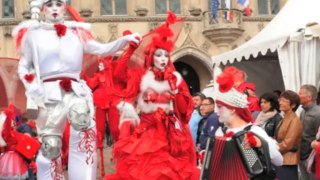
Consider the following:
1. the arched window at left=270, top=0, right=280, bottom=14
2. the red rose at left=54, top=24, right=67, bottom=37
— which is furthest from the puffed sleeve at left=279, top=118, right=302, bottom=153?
the arched window at left=270, top=0, right=280, bottom=14

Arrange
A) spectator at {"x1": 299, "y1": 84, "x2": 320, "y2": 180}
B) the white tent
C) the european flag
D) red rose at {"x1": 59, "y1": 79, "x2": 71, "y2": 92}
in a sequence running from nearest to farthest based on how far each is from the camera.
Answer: red rose at {"x1": 59, "y1": 79, "x2": 71, "y2": 92} → spectator at {"x1": 299, "y1": 84, "x2": 320, "y2": 180} → the white tent → the european flag

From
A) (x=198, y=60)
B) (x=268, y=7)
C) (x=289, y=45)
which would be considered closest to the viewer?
(x=289, y=45)

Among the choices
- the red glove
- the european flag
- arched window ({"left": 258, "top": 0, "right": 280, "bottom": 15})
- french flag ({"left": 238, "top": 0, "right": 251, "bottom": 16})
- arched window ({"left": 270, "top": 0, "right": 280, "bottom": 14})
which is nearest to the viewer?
the red glove

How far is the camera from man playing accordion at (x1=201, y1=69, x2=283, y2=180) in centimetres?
454

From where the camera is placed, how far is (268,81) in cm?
1230

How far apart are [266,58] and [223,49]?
42.0ft

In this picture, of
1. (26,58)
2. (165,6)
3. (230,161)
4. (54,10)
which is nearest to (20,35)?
(26,58)

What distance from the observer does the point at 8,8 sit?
24.1 metres

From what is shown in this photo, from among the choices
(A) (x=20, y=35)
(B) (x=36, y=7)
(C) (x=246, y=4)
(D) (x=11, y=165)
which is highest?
(C) (x=246, y=4)

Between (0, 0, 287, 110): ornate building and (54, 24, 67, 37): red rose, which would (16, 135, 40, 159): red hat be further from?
(0, 0, 287, 110): ornate building

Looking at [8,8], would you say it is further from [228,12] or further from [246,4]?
[246,4]

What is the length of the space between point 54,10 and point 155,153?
1652 millimetres

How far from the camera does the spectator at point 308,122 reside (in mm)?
7219

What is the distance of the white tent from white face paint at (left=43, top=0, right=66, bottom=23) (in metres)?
4.63
